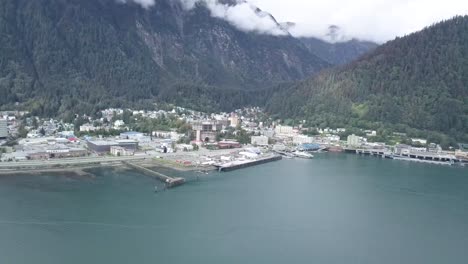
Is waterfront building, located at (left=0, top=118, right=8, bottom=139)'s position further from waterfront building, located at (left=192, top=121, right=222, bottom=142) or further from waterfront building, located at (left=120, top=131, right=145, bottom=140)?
waterfront building, located at (left=192, top=121, right=222, bottom=142)

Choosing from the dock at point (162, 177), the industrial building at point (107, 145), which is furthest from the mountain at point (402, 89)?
the dock at point (162, 177)

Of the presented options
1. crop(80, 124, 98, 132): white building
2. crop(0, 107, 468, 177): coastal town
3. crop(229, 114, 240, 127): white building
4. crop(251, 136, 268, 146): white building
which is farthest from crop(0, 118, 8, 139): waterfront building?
crop(229, 114, 240, 127): white building

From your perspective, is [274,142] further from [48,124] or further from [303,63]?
[303,63]

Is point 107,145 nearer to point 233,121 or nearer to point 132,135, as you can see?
point 132,135

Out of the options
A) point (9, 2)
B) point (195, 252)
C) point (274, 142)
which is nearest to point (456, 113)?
point (274, 142)

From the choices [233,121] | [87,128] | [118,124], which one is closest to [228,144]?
[118,124]
